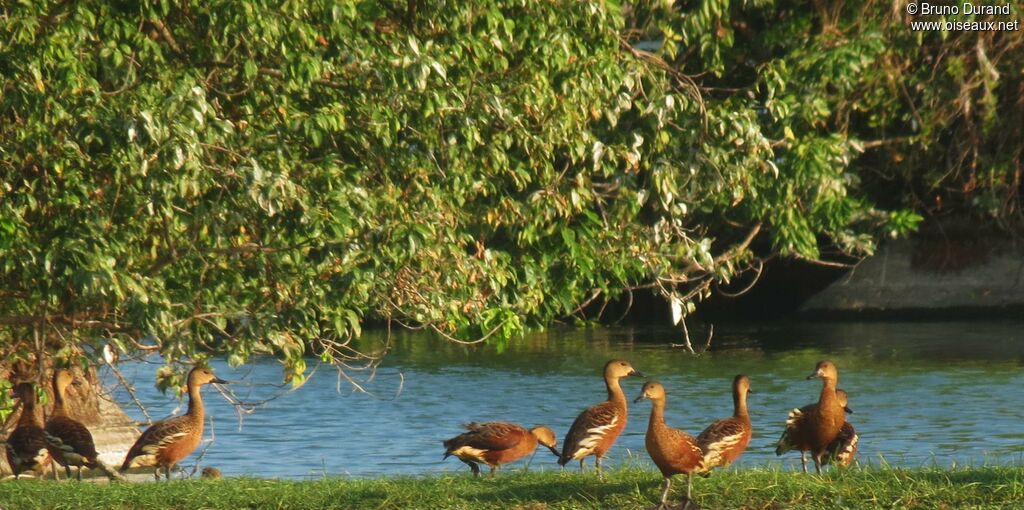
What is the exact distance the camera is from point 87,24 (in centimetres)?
1142

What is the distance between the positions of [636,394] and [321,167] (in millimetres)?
12121

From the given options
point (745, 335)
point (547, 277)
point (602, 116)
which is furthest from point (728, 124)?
point (745, 335)

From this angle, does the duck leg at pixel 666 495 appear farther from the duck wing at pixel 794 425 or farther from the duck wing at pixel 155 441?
the duck wing at pixel 155 441

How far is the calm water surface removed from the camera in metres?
18.5

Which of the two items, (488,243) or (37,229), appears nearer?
(37,229)

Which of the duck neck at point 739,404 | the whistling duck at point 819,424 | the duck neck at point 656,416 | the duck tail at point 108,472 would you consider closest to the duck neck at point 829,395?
the whistling duck at point 819,424

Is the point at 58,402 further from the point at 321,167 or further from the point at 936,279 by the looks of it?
the point at 936,279

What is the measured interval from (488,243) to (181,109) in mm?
5945

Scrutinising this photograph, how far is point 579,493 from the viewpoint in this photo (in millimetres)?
9820

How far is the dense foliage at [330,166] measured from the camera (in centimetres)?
1130

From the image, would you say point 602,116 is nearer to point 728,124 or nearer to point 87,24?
point 728,124

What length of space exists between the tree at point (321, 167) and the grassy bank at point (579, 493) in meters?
1.54

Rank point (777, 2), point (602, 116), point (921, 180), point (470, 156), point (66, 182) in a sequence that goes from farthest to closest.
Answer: point (921, 180) < point (777, 2) < point (602, 116) < point (470, 156) < point (66, 182)

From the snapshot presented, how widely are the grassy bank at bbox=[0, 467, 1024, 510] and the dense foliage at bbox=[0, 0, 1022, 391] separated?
61.0 inches
